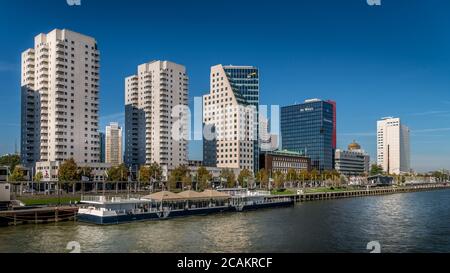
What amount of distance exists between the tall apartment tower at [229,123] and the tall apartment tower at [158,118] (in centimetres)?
1102

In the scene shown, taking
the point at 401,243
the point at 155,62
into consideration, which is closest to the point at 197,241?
the point at 401,243

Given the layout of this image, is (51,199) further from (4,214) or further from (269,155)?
(269,155)

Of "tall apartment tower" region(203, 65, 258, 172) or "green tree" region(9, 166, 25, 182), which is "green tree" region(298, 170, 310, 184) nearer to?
"tall apartment tower" region(203, 65, 258, 172)

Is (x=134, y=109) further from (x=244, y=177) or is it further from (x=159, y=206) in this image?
(x=159, y=206)

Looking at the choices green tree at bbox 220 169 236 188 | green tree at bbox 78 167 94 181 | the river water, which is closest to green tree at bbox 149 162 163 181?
green tree at bbox 78 167 94 181

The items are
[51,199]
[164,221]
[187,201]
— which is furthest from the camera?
[51,199]

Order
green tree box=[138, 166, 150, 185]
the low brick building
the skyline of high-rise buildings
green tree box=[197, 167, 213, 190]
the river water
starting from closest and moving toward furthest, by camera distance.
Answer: the river water → green tree box=[197, 167, 213, 190] → green tree box=[138, 166, 150, 185] → the skyline of high-rise buildings → the low brick building

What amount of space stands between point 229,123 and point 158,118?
71.7ft

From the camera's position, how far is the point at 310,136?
18875 cm

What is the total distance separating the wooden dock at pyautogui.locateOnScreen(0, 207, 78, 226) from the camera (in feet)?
138

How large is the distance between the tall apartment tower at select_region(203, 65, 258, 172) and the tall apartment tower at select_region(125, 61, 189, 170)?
1102 cm

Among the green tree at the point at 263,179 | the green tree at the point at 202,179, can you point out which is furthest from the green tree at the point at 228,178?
the green tree at the point at 263,179

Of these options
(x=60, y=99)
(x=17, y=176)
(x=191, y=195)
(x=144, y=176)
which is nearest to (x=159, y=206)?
(x=191, y=195)
